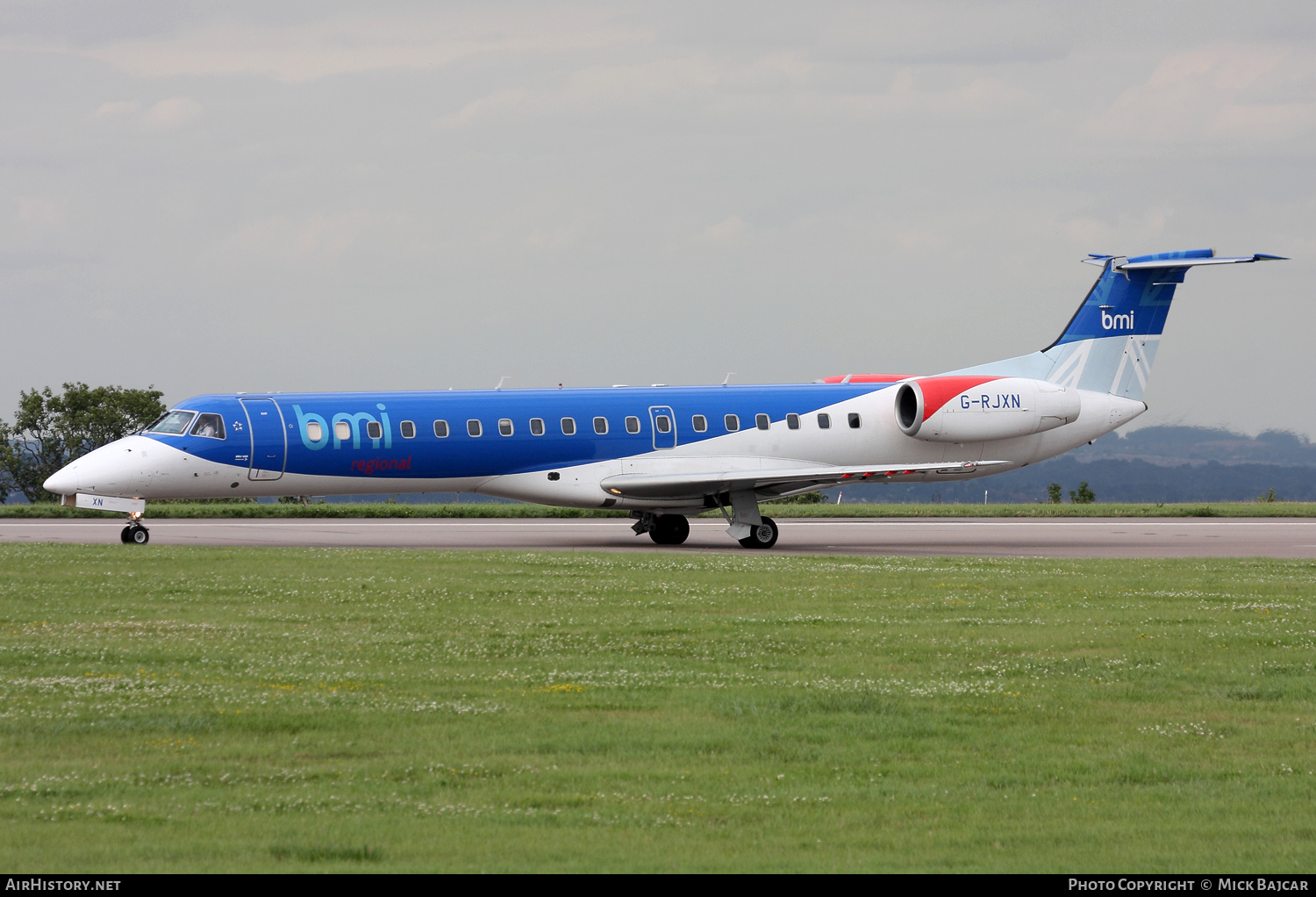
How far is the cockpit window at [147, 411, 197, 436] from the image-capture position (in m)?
28.0

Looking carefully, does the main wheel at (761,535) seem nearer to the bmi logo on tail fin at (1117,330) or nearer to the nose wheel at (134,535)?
the bmi logo on tail fin at (1117,330)

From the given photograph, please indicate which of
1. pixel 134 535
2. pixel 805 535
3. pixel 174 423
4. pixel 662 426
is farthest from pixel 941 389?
pixel 134 535

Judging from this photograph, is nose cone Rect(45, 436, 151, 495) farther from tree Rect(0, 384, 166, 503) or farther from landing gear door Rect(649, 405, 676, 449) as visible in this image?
tree Rect(0, 384, 166, 503)

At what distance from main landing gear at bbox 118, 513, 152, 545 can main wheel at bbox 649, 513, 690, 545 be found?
10.9 metres

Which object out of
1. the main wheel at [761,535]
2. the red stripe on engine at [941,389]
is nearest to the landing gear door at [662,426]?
the main wheel at [761,535]

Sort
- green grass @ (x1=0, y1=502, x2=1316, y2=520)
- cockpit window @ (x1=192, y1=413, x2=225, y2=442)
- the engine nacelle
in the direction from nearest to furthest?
cockpit window @ (x1=192, y1=413, x2=225, y2=442)
the engine nacelle
green grass @ (x1=0, y1=502, x2=1316, y2=520)

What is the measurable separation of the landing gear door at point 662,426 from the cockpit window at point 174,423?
31.9 feet


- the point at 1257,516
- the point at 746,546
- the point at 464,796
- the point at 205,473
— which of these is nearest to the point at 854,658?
the point at 464,796

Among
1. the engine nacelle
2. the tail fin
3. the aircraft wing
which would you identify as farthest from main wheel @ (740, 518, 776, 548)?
the tail fin

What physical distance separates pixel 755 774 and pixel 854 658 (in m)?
4.56

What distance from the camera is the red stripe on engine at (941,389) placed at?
3089 cm
